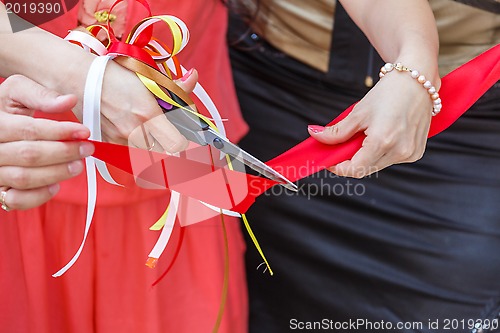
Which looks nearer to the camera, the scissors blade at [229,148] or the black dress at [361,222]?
the scissors blade at [229,148]

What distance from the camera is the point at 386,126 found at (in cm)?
74

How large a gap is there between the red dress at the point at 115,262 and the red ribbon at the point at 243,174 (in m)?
0.13

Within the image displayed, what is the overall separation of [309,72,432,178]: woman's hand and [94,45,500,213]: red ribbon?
18mm

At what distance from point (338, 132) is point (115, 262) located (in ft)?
1.13

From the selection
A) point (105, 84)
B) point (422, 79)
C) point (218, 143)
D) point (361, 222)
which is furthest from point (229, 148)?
point (361, 222)

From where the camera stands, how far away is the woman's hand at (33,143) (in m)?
0.63

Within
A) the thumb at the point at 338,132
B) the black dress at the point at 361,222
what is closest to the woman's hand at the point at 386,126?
the thumb at the point at 338,132

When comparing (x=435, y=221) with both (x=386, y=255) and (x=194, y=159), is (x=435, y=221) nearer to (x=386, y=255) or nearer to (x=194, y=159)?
(x=386, y=255)

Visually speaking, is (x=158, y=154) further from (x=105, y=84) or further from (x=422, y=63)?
(x=422, y=63)

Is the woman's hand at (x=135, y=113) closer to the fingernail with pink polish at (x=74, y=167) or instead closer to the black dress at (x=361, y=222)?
the fingernail with pink polish at (x=74, y=167)

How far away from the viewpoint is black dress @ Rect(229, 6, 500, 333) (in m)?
1.10

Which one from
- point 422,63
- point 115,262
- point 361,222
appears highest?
point 422,63

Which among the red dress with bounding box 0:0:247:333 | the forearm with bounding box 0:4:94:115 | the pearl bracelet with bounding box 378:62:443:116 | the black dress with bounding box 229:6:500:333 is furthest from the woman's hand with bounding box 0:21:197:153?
the black dress with bounding box 229:6:500:333

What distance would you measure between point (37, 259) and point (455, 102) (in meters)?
0.56
